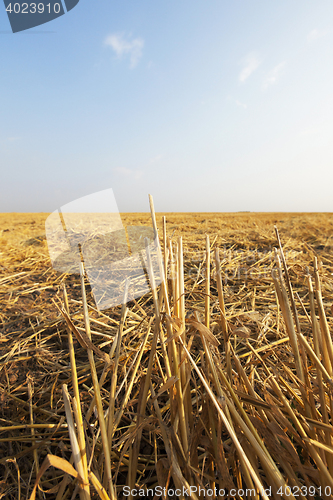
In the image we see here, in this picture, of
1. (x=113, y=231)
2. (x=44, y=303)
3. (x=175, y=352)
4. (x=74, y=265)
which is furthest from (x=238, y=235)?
(x=175, y=352)

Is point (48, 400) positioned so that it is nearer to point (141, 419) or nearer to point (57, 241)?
point (141, 419)

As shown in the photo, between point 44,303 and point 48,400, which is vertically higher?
point 44,303

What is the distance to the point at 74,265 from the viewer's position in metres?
2.68

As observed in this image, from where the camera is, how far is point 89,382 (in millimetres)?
1174

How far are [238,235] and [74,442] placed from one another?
4117mm

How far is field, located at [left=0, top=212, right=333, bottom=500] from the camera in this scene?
1.78ft

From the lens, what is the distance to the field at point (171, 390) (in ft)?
1.78

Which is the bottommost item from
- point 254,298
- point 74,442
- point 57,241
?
point 254,298

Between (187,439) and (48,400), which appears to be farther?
(48,400)

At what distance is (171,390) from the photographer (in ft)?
2.06

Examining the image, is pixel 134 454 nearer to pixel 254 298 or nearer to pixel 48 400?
pixel 48 400

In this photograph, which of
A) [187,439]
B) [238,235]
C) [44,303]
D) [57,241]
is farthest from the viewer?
[238,235]

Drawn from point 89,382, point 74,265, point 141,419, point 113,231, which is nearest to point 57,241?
point 113,231

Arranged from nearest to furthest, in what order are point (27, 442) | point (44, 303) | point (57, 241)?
point (27, 442) < point (44, 303) < point (57, 241)
